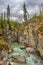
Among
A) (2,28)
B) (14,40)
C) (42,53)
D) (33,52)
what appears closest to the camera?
(42,53)

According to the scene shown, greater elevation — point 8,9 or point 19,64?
point 8,9

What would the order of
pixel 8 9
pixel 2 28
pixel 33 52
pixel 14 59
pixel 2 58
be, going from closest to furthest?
pixel 2 58 < pixel 14 59 < pixel 33 52 < pixel 2 28 < pixel 8 9

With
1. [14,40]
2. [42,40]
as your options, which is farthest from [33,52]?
[14,40]

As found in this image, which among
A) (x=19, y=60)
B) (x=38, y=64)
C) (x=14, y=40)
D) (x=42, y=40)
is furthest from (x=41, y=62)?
(x=14, y=40)

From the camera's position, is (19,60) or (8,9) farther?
(8,9)

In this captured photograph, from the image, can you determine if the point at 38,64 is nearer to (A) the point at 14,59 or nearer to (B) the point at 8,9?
(A) the point at 14,59

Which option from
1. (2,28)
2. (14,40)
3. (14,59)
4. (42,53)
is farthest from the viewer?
(2,28)

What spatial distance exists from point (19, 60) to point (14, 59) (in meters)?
1.47

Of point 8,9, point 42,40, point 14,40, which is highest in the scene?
point 8,9

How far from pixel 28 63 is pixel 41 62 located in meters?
4.20

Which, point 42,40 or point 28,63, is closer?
point 28,63

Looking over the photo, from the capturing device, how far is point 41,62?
153 ft

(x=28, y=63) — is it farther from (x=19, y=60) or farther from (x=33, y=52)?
(x=33, y=52)

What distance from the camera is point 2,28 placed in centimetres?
9594
